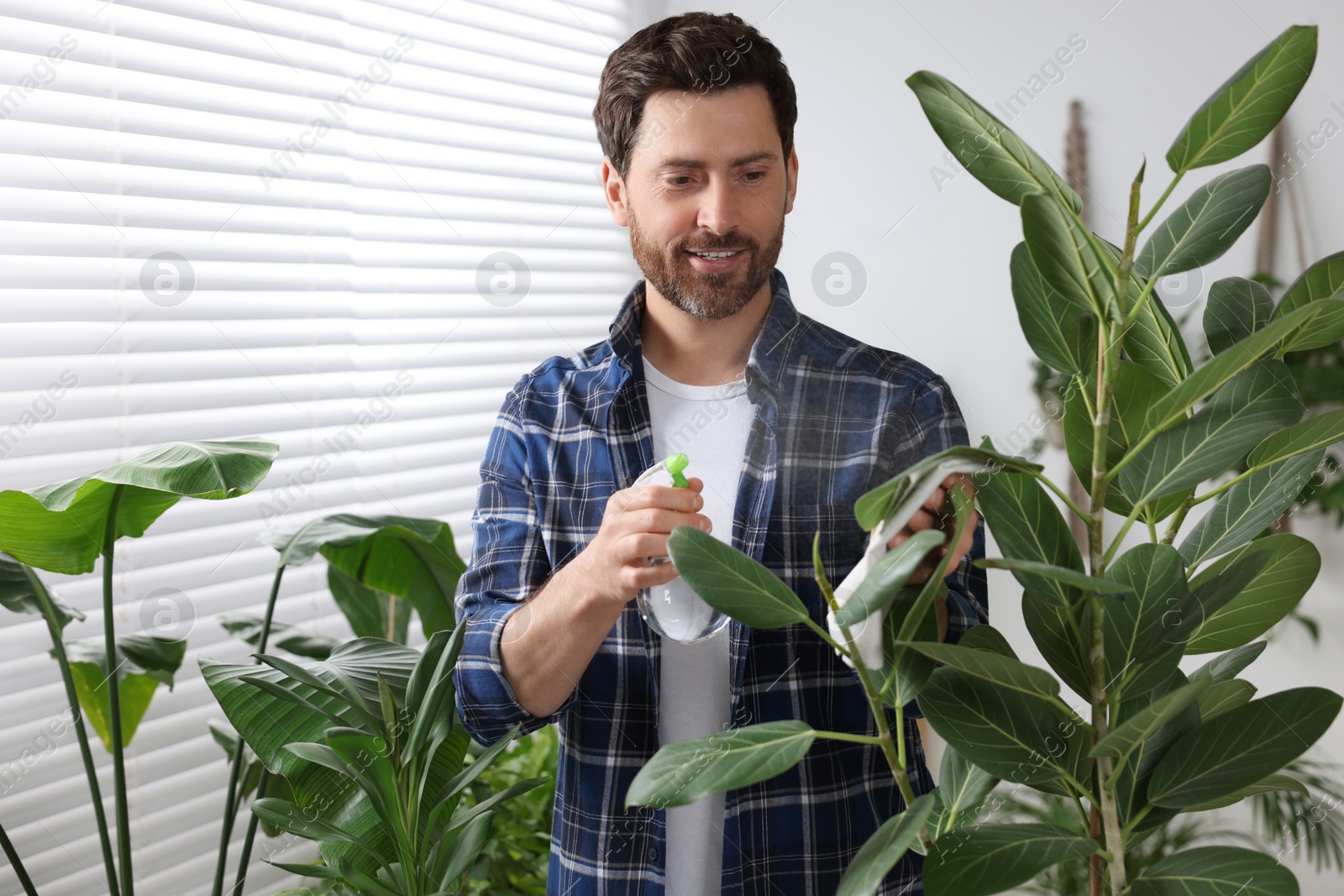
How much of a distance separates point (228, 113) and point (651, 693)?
138 cm

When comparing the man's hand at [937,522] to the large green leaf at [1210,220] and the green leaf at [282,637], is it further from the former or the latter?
the green leaf at [282,637]

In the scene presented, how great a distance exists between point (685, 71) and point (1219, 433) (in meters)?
0.80

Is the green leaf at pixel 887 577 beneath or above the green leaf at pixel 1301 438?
beneath

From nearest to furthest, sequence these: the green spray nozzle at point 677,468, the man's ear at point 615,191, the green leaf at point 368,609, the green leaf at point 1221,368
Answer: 1. the green leaf at point 1221,368
2. the green spray nozzle at point 677,468
3. the man's ear at point 615,191
4. the green leaf at point 368,609

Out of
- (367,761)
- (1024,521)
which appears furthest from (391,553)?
(1024,521)

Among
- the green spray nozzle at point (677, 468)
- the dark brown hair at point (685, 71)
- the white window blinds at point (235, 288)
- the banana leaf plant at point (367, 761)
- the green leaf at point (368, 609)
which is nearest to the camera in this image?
the green spray nozzle at point (677, 468)

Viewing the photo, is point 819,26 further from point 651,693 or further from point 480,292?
point 651,693

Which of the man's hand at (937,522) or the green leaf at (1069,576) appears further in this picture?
the man's hand at (937,522)

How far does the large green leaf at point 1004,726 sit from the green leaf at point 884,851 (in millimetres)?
42

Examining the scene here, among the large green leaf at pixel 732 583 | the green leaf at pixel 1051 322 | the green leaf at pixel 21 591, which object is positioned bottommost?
the green leaf at pixel 21 591

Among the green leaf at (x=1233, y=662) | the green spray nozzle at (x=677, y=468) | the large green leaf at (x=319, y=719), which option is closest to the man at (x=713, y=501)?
the large green leaf at (x=319, y=719)

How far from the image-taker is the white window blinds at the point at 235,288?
1.50 m

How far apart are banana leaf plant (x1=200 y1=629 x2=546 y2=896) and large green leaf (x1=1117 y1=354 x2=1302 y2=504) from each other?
724 millimetres

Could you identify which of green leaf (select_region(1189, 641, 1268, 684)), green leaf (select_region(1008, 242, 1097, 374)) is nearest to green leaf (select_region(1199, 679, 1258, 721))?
green leaf (select_region(1189, 641, 1268, 684))
